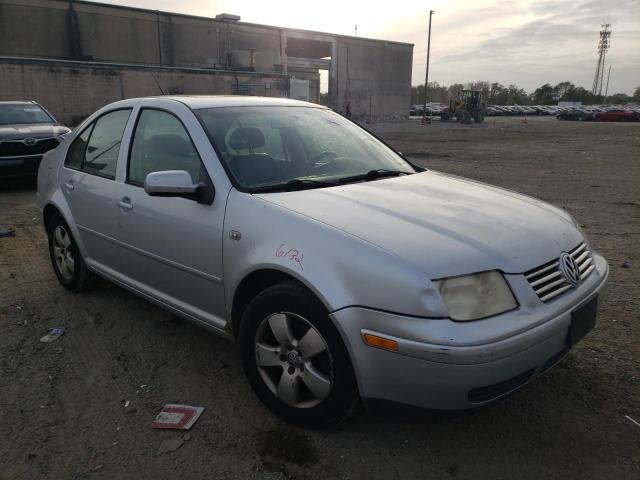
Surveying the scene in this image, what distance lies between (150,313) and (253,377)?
Result: 168cm

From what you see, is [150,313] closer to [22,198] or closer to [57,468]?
[57,468]

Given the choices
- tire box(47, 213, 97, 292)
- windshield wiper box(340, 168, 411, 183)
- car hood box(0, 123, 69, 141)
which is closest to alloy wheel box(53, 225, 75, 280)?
tire box(47, 213, 97, 292)

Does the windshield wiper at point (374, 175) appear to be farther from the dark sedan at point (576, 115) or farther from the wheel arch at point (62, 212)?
the dark sedan at point (576, 115)

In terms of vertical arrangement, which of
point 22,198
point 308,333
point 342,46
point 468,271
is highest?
point 342,46


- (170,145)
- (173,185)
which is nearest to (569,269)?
(173,185)

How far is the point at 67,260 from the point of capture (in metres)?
4.46

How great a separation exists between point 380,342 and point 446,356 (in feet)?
0.90

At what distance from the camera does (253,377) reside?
277 cm

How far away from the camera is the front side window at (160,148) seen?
3.16 m

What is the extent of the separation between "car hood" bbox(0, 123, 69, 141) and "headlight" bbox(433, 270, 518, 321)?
939cm

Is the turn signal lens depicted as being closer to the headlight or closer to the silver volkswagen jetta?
the silver volkswagen jetta

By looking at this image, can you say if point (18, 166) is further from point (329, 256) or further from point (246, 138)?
point (329, 256)

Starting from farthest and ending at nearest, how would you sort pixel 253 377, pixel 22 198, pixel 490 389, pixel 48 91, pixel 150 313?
pixel 48 91 → pixel 22 198 → pixel 150 313 → pixel 253 377 → pixel 490 389

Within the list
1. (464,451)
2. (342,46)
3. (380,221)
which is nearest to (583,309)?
(464,451)
